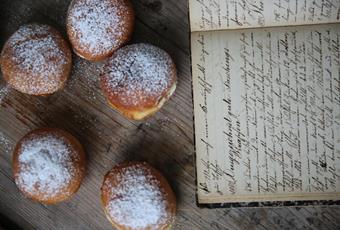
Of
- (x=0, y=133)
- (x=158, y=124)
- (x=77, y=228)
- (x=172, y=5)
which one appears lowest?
(x=77, y=228)

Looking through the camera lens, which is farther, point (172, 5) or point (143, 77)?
point (172, 5)

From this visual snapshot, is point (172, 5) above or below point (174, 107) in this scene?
above

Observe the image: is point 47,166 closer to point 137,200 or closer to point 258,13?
point 137,200

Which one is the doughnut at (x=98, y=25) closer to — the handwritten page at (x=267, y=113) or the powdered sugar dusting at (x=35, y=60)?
the powdered sugar dusting at (x=35, y=60)

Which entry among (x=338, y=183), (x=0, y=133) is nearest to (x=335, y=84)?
(x=338, y=183)

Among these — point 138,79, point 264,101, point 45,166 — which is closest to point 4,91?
point 45,166

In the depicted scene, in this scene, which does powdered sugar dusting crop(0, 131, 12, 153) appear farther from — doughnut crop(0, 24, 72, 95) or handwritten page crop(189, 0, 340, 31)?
handwritten page crop(189, 0, 340, 31)

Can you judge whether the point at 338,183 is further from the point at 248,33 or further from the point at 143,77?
the point at 143,77
